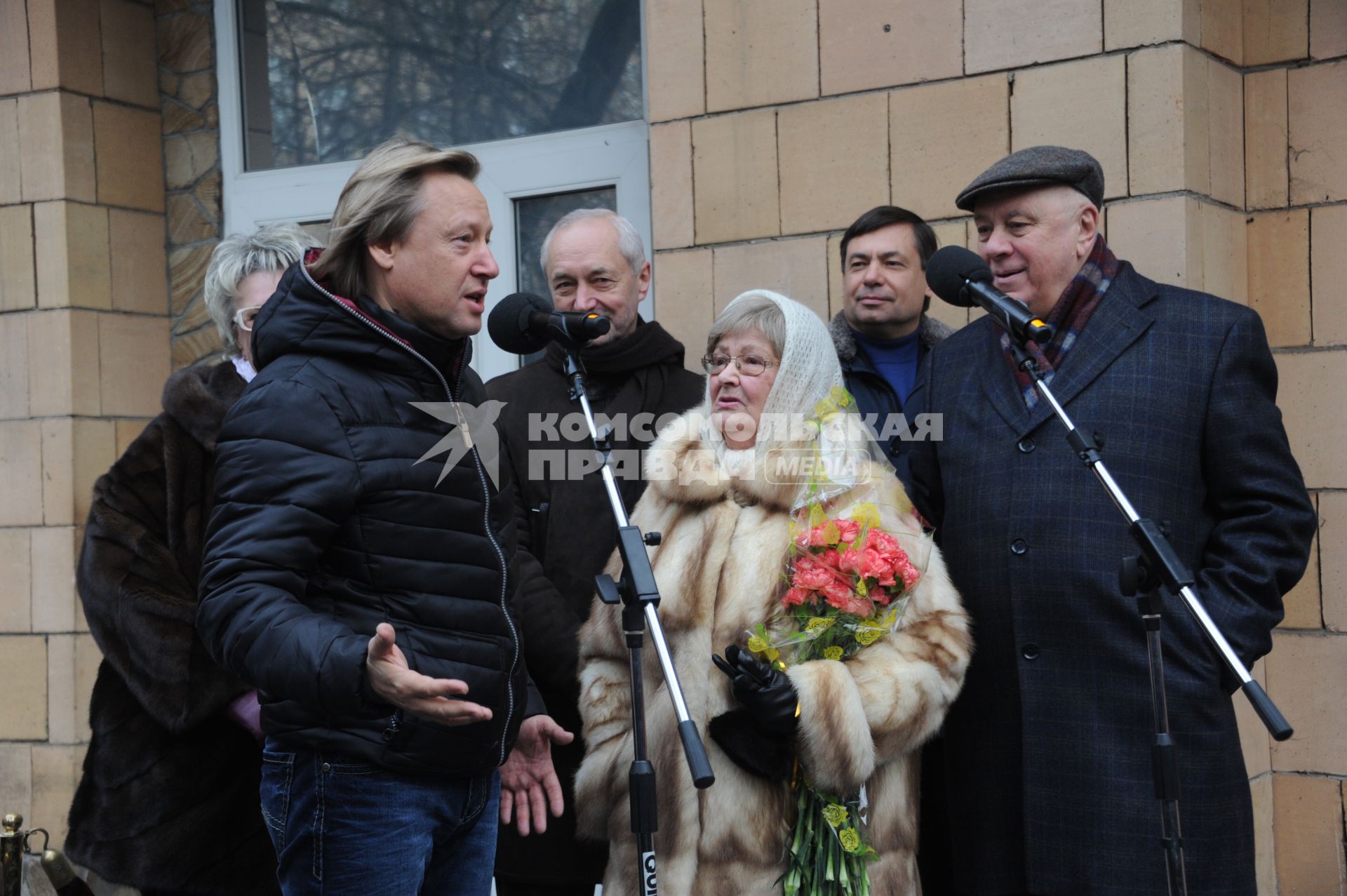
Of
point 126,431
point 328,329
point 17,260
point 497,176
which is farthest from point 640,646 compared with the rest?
point 17,260

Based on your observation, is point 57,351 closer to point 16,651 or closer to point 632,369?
point 16,651

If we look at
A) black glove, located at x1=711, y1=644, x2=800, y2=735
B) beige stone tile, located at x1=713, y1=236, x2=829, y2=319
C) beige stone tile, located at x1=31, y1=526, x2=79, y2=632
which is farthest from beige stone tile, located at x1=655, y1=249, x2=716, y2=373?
beige stone tile, located at x1=31, y1=526, x2=79, y2=632

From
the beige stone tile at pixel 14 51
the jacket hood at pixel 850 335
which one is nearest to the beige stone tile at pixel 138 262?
the beige stone tile at pixel 14 51

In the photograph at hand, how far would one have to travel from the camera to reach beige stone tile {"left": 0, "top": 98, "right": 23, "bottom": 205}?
5.03 meters

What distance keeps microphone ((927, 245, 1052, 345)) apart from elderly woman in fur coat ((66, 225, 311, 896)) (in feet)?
5.38

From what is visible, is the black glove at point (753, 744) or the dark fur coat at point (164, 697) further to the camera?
the dark fur coat at point (164, 697)

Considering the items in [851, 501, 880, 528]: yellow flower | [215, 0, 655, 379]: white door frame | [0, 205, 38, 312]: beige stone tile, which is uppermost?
[215, 0, 655, 379]: white door frame

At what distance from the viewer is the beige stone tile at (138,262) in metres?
5.12

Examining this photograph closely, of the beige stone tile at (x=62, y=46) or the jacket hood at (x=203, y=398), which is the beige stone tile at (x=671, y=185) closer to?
the jacket hood at (x=203, y=398)

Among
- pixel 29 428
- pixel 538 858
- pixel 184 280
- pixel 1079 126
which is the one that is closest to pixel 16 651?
pixel 29 428

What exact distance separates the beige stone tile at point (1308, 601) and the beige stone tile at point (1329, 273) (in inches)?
17.0

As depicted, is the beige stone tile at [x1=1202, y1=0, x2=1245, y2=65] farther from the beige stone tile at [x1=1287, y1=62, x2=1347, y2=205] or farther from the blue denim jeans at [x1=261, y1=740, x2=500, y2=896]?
the blue denim jeans at [x1=261, y1=740, x2=500, y2=896]

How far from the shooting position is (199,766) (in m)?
3.21

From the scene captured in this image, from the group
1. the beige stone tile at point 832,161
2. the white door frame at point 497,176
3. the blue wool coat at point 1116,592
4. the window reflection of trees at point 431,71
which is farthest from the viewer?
the window reflection of trees at point 431,71
